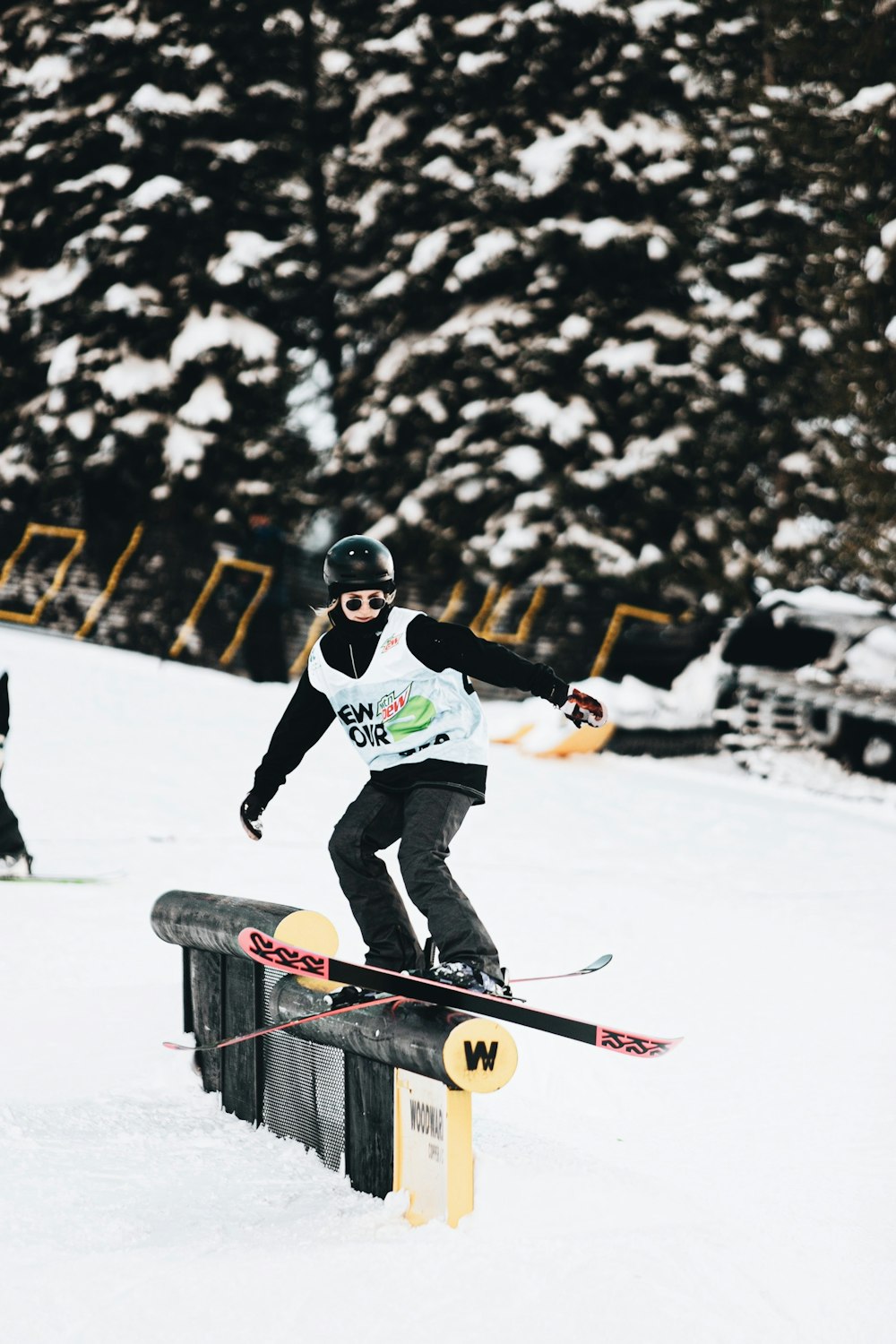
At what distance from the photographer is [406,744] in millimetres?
5258

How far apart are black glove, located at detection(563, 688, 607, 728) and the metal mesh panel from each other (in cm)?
141

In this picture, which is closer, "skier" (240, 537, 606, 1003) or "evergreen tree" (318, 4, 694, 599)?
"skier" (240, 537, 606, 1003)

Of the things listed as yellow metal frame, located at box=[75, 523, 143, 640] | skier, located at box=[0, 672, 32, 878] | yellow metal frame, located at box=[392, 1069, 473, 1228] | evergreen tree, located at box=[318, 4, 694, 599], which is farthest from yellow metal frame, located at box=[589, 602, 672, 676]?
yellow metal frame, located at box=[392, 1069, 473, 1228]

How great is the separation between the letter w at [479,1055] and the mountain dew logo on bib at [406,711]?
Result: 1.23 meters

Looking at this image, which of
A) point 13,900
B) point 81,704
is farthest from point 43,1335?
point 81,704

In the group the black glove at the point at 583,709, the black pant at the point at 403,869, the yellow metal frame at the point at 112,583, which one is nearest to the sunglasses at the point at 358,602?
the black pant at the point at 403,869

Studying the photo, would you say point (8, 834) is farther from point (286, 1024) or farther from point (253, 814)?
point (286, 1024)

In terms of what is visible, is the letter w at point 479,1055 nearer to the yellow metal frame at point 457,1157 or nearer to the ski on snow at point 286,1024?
the yellow metal frame at point 457,1157

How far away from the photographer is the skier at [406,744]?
505cm

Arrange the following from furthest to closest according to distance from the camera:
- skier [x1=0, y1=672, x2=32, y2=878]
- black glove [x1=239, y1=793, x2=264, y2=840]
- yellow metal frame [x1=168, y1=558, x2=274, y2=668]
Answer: yellow metal frame [x1=168, y1=558, x2=274, y2=668] < skier [x1=0, y1=672, x2=32, y2=878] < black glove [x1=239, y1=793, x2=264, y2=840]

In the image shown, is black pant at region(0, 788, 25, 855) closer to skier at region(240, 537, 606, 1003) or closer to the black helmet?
skier at region(240, 537, 606, 1003)

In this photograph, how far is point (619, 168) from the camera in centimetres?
2023

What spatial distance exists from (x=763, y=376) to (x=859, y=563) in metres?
4.28

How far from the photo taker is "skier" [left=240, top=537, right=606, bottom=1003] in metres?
5.05
